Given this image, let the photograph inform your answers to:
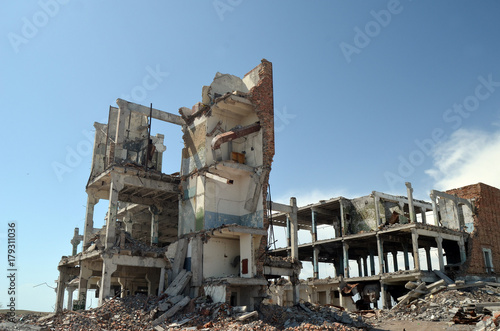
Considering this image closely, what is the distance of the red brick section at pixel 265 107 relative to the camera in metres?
26.3

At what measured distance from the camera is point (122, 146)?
26.9m

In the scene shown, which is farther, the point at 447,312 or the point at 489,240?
the point at 489,240

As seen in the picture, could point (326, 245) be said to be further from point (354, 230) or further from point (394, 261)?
point (394, 261)

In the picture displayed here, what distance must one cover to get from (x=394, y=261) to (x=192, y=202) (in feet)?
77.8

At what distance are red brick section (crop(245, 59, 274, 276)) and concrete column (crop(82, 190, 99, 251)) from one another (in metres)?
11.7

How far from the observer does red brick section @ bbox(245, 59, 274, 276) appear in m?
26.3

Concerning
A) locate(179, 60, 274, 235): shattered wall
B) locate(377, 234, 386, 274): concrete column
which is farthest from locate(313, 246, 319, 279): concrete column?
locate(179, 60, 274, 235): shattered wall

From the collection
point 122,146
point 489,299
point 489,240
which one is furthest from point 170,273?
point 489,240

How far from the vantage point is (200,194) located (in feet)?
85.8

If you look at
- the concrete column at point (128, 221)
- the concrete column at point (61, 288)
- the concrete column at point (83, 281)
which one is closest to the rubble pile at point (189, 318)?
the concrete column at point (83, 281)

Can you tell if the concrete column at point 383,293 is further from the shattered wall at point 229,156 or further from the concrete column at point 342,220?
the shattered wall at point 229,156

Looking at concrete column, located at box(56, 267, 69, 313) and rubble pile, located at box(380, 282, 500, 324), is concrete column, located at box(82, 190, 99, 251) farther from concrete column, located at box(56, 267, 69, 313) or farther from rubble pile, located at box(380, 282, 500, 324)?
rubble pile, located at box(380, 282, 500, 324)

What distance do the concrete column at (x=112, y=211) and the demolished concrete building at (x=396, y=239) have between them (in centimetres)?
1032

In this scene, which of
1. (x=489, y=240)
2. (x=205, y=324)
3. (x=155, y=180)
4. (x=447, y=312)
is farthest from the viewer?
(x=489, y=240)
